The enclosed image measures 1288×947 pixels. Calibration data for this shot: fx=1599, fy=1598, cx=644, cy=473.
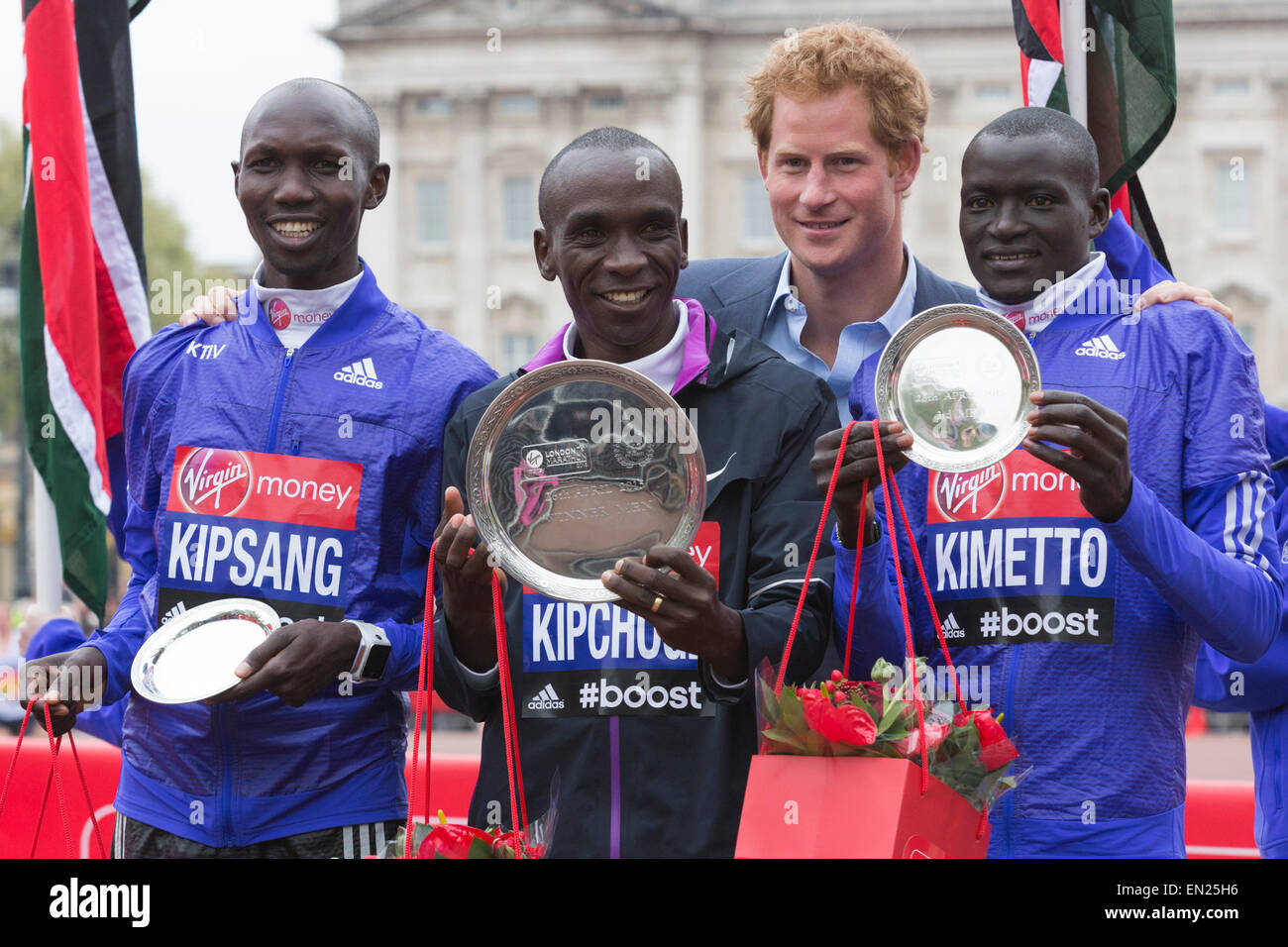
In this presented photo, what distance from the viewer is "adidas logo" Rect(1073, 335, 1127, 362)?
3029 mm

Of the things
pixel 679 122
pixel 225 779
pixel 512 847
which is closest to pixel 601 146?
pixel 512 847

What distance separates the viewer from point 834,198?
139 inches

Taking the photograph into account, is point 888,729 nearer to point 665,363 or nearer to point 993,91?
point 665,363

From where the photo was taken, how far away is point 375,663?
3.18 metres

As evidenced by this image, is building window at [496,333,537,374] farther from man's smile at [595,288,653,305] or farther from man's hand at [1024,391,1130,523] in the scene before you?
man's hand at [1024,391,1130,523]

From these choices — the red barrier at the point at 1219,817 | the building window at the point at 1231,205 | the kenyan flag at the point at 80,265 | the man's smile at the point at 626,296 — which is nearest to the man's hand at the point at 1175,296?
the man's smile at the point at 626,296

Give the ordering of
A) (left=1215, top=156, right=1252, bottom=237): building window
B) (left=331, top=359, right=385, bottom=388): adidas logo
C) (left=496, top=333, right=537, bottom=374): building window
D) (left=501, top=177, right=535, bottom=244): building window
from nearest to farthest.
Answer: (left=331, top=359, right=385, bottom=388): adidas logo < (left=1215, top=156, right=1252, bottom=237): building window < (left=496, top=333, right=537, bottom=374): building window < (left=501, top=177, right=535, bottom=244): building window

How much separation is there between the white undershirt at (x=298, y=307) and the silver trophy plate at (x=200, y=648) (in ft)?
2.08

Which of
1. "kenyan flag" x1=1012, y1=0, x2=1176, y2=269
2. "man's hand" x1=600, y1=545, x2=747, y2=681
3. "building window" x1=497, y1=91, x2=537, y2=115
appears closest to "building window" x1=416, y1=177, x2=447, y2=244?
"building window" x1=497, y1=91, x2=537, y2=115

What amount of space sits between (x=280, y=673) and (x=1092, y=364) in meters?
1.65

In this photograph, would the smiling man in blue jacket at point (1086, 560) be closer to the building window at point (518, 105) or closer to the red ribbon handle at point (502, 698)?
the red ribbon handle at point (502, 698)

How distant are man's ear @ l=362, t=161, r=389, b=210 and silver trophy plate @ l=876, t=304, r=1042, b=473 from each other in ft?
4.32
